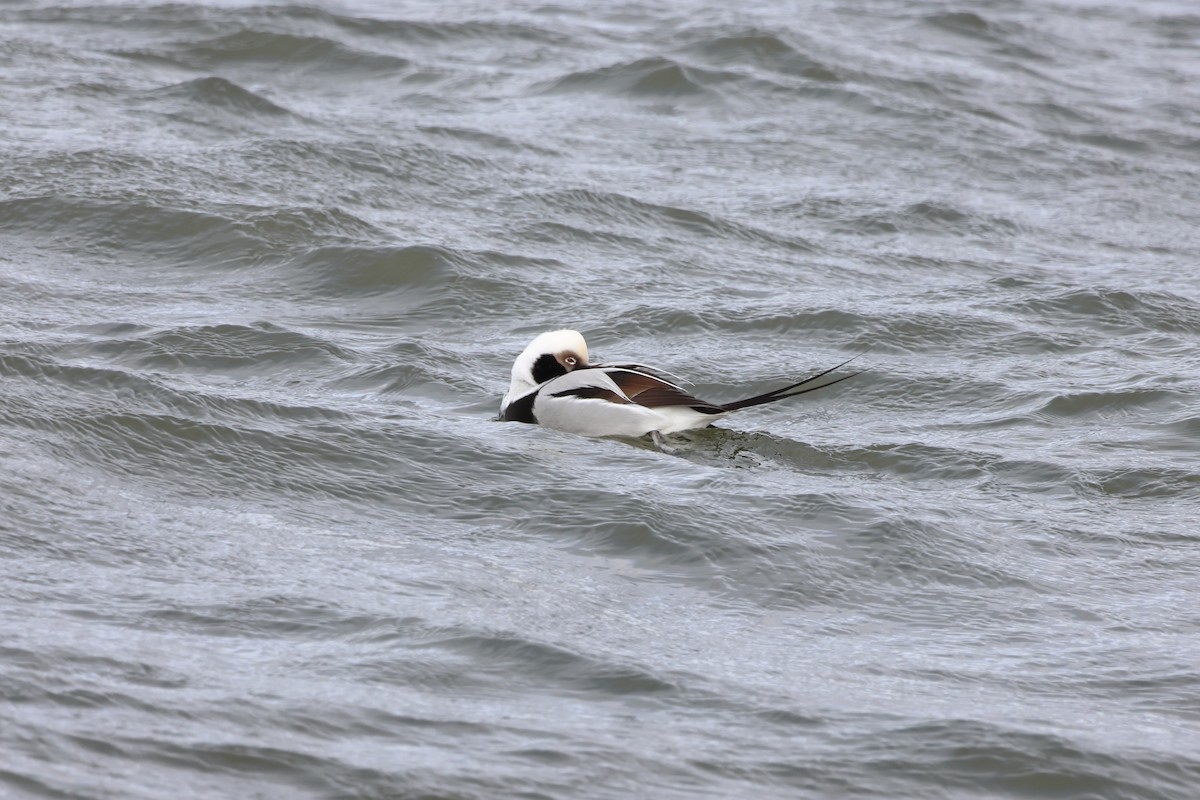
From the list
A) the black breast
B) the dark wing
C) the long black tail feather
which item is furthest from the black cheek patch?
the long black tail feather

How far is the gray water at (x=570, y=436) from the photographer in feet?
13.1

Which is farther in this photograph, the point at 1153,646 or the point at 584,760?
the point at 1153,646

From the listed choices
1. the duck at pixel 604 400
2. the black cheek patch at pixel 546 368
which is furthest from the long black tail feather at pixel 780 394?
the black cheek patch at pixel 546 368

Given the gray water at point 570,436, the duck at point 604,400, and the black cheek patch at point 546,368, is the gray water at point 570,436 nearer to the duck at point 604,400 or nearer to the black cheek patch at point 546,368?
the duck at point 604,400

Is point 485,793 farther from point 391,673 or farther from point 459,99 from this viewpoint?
point 459,99

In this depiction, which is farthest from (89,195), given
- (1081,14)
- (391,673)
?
(1081,14)

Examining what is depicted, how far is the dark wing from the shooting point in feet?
22.1

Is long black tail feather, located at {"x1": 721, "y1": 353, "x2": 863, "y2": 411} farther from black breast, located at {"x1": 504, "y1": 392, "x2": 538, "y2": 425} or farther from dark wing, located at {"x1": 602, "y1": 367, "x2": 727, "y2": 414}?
black breast, located at {"x1": 504, "y1": 392, "x2": 538, "y2": 425}

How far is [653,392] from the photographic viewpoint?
6.75 m

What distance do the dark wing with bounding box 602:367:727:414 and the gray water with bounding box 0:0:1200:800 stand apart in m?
0.21

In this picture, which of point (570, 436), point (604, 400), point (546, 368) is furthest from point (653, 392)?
point (546, 368)

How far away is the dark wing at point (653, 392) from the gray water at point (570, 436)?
8.3 inches

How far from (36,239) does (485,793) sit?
5861 mm

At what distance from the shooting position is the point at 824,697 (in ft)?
14.0
